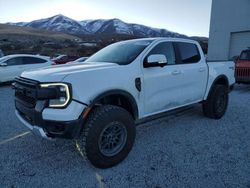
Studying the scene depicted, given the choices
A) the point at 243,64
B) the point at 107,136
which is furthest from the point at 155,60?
the point at 243,64

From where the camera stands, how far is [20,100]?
3.80 m

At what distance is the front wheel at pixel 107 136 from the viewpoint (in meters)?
3.39

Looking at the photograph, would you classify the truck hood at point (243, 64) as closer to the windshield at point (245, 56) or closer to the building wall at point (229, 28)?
the windshield at point (245, 56)

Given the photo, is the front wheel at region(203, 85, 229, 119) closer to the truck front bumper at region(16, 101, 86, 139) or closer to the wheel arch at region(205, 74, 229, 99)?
the wheel arch at region(205, 74, 229, 99)

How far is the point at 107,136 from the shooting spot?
12.0ft

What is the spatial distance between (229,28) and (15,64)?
656 inches

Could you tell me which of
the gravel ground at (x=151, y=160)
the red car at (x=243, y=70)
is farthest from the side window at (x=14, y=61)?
the red car at (x=243, y=70)

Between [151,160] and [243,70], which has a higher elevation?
[151,160]

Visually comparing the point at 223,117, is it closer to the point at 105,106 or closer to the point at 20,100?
the point at 105,106

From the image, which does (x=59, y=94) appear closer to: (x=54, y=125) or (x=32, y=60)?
(x=54, y=125)

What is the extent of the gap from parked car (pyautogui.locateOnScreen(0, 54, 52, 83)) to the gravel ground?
735 cm

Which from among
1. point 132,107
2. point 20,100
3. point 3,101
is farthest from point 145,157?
point 3,101

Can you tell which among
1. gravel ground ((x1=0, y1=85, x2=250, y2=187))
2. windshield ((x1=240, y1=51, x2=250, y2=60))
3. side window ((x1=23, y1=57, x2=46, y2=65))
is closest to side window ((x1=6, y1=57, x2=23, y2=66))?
side window ((x1=23, y1=57, x2=46, y2=65))

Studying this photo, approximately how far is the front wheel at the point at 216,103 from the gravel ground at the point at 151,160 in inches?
16.9
